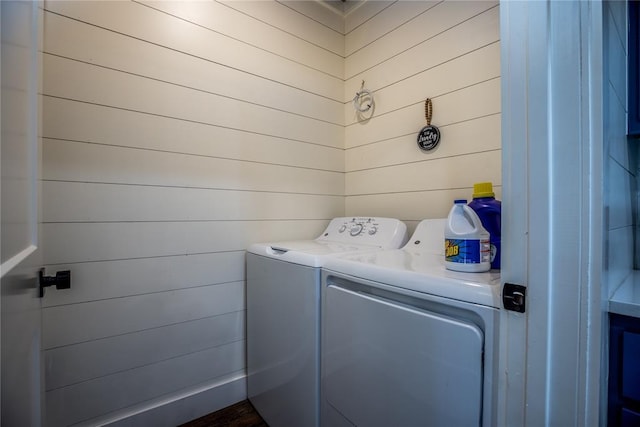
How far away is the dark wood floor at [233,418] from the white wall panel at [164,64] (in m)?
1.78

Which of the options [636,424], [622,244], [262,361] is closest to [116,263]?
[262,361]

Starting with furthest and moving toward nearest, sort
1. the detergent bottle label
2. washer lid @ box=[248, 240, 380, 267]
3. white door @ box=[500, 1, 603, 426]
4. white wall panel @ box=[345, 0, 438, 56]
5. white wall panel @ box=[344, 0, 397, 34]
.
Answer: white wall panel @ box=[344, 0, 397, 34], white wall panel @ box=[345, 0, 438, 56], washer lid @ box=[248, 240, 380, 267], the detergent bottle label, white door @ box=[500, 1, 603, 426]

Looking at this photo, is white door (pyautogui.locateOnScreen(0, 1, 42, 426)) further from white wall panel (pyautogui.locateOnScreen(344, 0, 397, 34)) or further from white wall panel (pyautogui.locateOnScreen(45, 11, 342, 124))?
white wall panel (pyautogui.locateOnScreen(344, 0, 397, 34))

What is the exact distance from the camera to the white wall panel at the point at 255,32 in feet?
4.83

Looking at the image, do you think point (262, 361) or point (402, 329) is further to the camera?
point (262, 361)

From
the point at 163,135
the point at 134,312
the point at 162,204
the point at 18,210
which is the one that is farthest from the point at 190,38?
the point at 134,312

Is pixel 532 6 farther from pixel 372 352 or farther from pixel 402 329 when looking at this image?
pixel 372 352

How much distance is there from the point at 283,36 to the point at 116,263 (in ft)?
5.43

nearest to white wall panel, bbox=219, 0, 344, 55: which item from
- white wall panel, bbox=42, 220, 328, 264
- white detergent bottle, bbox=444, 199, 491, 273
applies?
white wall panel, bbox=42, 220, 328, 264

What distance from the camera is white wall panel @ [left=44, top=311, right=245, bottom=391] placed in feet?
3.90

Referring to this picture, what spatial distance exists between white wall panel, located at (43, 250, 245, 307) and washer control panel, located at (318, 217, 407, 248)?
600 mm

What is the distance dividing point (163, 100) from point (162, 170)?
0.35 meters

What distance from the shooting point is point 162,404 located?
141 cm

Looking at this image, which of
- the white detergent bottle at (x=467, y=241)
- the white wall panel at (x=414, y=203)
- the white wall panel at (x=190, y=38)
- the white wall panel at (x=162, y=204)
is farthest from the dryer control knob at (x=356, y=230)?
the white wall panel at (x=190, y=38)
